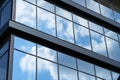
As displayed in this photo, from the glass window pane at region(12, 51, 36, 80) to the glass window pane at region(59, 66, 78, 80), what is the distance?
2.22 metres

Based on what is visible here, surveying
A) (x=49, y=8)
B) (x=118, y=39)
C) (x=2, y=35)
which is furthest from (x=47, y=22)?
(x=118, y=39)

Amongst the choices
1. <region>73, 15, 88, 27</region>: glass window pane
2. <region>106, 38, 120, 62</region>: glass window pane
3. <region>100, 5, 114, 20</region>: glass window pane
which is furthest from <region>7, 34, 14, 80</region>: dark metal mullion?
<region>100, 5, 114, 20</region>: glass window pane

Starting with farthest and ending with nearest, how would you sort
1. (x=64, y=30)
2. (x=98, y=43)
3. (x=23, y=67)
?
(x=98, y=43), (x=64, y=30), (x=23, y=67)

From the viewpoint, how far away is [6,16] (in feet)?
83.0

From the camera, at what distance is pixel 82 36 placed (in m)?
28.1

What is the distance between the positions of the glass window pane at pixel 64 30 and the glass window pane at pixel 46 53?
1969 mm

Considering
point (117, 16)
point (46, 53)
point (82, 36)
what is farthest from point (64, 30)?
point (117, 16)

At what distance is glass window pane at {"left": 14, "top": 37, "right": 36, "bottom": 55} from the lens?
76.1 feet

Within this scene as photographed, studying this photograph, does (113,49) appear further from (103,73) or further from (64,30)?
(64,30)

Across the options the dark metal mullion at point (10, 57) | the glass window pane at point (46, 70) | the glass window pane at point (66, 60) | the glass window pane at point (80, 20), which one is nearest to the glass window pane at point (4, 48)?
the dark metal mullion at point (10, 57)

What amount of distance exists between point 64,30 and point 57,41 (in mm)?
1884

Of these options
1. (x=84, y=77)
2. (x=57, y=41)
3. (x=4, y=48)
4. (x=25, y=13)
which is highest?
(x=25, y=13)

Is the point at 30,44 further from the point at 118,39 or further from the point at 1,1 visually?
the point at 118,39

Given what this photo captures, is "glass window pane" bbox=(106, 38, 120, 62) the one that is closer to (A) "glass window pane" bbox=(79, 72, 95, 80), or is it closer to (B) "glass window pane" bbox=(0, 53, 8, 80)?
(A) "glass window pane" bbox=(79, 72, 95, 80)
